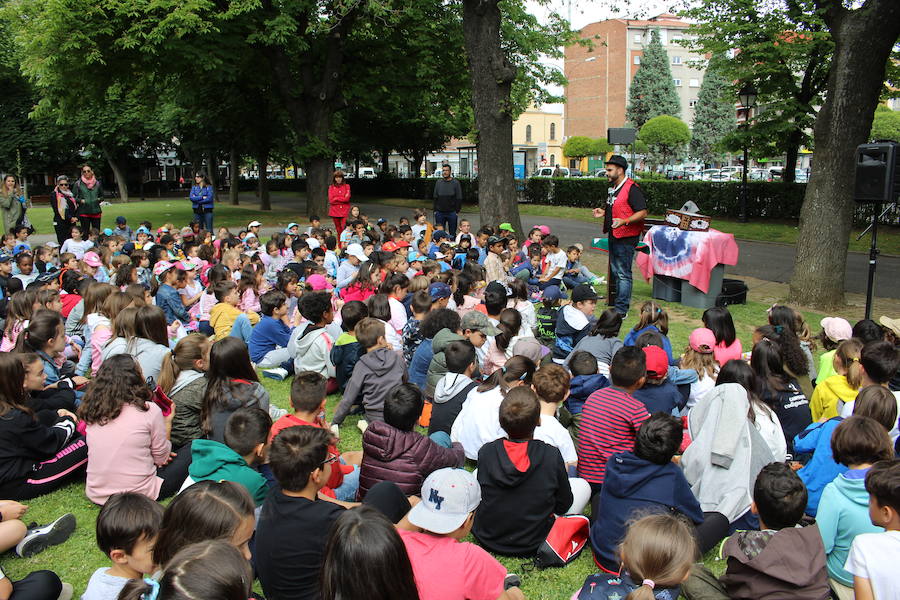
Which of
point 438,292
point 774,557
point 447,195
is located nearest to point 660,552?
point 774,557

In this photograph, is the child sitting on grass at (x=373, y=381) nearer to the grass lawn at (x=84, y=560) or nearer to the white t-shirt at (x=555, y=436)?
the grass lawn at (x=84, y=560)

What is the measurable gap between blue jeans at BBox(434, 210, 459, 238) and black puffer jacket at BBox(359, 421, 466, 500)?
1076 cm

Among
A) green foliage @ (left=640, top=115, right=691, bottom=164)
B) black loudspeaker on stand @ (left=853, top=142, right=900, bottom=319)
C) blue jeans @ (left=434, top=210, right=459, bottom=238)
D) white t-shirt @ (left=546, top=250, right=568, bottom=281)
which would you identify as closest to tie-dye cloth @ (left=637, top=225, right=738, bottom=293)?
white t-shirt @ (left=546, top=250, right=568, bottom=281)

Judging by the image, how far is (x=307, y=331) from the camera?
665cm

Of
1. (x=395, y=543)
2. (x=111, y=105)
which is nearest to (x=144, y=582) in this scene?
(x=395, y=543)

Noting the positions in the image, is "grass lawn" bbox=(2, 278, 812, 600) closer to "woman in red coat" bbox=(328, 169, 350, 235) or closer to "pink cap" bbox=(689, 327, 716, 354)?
"pink cap" bbox=(689, 327, 716, 354)

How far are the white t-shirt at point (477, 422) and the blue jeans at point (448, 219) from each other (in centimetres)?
994

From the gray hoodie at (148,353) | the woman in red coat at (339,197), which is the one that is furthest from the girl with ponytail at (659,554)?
the woman in red coat at (339,197)

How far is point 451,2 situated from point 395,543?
856 inches

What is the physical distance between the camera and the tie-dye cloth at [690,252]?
9609 millimetres

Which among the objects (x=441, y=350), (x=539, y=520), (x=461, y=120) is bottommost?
(x=539, y=520)

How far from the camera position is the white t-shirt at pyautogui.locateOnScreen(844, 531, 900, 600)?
2.61 metres

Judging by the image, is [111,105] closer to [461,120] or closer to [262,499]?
[461,120]

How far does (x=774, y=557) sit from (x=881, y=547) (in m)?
0.41
